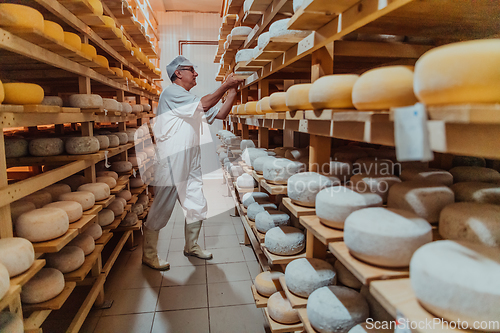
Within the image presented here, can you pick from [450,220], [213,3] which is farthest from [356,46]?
[213,3]

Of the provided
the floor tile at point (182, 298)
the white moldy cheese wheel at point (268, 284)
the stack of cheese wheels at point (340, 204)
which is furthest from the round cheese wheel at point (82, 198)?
the stack of cheese wheels at point (340, 204)

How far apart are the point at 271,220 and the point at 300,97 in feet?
3.30

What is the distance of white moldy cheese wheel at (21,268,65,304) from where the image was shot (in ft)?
5.52

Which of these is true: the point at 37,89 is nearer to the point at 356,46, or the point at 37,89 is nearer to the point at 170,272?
the point at 356,46

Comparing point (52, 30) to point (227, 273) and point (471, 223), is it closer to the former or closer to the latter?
point (471, 223)

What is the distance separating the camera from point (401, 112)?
2.31 ft

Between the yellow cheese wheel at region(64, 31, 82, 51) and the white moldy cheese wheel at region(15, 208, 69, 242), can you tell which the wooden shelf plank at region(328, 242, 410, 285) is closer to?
the white moldy cheese wheel at region(15, 208, 69, 242)

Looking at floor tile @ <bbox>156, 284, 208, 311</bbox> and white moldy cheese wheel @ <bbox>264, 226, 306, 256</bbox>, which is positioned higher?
white moldy cheese wheel @ <bbox>264, 226, 306, 256</bbox>

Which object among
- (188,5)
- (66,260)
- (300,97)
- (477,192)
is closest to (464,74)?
(477,192)

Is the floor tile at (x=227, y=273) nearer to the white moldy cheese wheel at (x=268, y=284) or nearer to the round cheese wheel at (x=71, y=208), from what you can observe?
the white moldy cheese wheel at (x=268, y=284)

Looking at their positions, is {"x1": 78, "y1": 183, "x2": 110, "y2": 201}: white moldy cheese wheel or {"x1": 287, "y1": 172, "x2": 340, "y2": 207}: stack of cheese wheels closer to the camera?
{"x1": 287, "y1": 172, "x2": 340, "y2": 207}: stack of cheese wheels

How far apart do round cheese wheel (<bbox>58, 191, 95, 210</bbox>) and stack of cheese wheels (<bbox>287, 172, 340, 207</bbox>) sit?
60.3 inches

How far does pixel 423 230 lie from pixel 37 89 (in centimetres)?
185

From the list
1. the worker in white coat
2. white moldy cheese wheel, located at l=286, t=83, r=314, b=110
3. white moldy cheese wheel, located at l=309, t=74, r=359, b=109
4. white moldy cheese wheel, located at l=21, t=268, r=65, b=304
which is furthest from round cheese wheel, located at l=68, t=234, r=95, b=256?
white moldy cheese wheel, located at l=309, t=74, r=359, b=109
